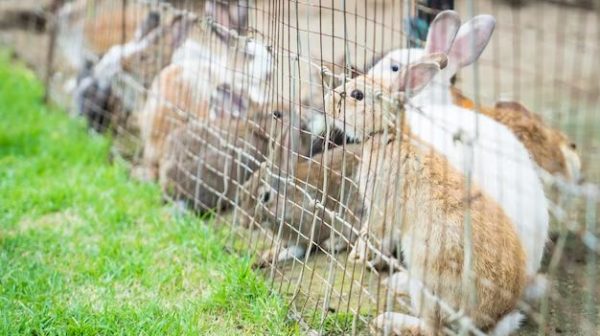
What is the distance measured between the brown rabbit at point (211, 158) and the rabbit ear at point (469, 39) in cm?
93

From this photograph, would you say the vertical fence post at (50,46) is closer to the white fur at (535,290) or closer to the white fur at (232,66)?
the white fur at (232,66)

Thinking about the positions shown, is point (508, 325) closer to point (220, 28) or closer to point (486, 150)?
point (486, 150)

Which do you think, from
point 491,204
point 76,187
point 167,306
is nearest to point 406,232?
point 491,204

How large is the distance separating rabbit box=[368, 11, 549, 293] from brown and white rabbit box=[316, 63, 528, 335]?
0.53 feet

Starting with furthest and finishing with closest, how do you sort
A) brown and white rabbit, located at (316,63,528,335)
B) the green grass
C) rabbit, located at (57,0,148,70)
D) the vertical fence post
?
rabbit, located at (57,0,148,70), the vertical fence post, the green grass, brown and white rabbit, located at (316,63,528,335)

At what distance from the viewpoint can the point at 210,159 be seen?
4.69 metres

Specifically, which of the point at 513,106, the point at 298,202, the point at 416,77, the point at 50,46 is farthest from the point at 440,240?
the point at 50,46

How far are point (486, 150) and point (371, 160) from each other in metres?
0.46

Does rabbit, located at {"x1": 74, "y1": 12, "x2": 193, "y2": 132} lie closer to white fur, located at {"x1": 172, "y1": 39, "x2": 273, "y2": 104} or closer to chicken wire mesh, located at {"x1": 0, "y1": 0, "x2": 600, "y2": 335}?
chicken wire mesh, located at {"x1": 0, "y1": 0, "x2": 600, "y2": 335}

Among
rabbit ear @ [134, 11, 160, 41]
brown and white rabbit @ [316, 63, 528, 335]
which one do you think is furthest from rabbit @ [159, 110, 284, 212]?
rabbit ear @ [134, 11, 160, 41]

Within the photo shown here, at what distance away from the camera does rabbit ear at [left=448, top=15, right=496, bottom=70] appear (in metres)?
3.63

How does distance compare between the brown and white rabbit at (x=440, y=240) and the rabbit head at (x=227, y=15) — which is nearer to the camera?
the brown and white rabbit at (x=440, y=240)

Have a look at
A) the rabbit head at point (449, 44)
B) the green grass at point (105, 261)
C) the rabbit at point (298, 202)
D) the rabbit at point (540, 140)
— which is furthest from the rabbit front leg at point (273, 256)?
the rabbit at point (540, 140)

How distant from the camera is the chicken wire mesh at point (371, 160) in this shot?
3033 millimetres
